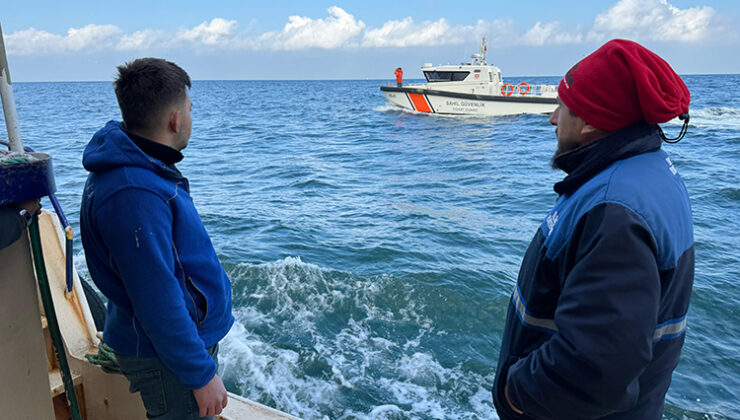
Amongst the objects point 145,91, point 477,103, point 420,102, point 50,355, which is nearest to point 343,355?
point 50,355

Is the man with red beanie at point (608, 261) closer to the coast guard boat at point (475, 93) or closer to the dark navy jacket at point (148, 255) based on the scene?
the dark navy jacket at point (148, 255)

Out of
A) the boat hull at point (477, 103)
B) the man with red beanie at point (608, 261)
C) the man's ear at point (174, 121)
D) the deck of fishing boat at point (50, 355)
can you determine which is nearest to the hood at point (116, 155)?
the man's ear at point (174, 121)

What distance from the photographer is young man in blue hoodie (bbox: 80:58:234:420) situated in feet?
4.82

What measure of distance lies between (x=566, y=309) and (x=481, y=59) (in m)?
28.2

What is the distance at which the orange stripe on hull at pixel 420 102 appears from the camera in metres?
28.1

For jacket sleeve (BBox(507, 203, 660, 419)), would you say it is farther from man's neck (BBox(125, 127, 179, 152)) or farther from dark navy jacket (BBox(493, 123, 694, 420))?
man's neck (BBox(125, 127, 179, 152))

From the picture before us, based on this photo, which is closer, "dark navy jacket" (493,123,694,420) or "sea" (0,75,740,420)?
"dark navy jacket" (493,123,694,420)

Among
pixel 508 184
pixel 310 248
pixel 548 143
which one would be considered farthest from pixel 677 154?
pixel 310 248

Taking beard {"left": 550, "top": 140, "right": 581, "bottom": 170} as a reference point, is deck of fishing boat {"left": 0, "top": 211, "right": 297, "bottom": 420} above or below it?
below

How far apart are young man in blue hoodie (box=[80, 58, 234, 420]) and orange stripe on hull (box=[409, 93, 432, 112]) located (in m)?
27.1

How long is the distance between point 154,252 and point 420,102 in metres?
27.9

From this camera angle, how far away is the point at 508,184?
12.1 m

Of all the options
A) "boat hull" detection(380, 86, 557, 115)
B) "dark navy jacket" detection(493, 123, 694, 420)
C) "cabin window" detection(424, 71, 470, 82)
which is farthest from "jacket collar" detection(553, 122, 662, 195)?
"cabin window" detection(424, 71, 470, 82)

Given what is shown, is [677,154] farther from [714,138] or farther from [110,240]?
[110,240]
